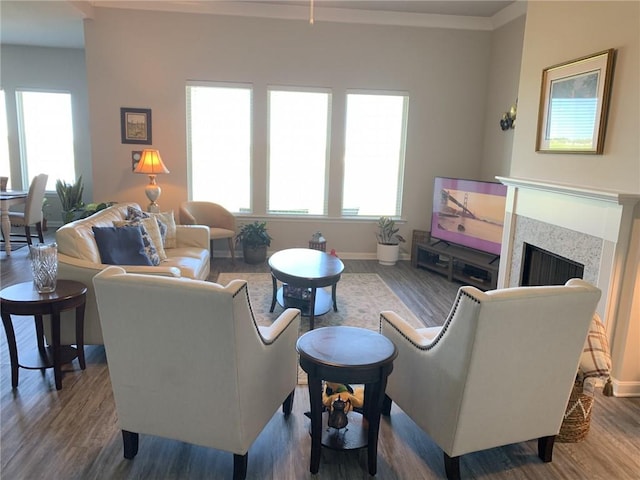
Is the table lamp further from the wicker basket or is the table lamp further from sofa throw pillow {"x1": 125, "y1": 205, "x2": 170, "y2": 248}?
the wicker basket

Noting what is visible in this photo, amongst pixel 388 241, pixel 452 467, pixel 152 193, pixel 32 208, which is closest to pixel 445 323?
pixel 452 467

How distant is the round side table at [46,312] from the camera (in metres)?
2.54

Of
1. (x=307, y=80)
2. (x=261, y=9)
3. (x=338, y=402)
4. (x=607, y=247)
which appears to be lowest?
(x=338, y=402)

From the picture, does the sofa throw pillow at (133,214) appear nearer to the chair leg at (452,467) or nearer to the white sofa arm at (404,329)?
the white sofa arm at (404,329)

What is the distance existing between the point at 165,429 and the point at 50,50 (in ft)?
24.3

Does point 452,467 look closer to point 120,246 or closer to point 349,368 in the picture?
point 349,368

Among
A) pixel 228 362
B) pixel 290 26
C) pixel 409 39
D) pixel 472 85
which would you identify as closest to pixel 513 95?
pixel 472 85

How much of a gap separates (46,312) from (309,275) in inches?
71.3

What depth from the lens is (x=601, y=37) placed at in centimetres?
288

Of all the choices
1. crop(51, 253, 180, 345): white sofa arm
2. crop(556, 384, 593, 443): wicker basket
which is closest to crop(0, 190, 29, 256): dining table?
crop(51, 253, 180, 345): white sofa arm

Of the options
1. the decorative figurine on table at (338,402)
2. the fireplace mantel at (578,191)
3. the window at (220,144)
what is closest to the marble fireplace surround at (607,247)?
the fireplace mantel at (578,191)

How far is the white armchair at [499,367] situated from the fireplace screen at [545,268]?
1.45 m

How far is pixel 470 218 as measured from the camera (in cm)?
531

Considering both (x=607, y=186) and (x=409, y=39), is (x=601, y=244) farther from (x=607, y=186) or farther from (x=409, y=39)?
(x=409, y=39)
